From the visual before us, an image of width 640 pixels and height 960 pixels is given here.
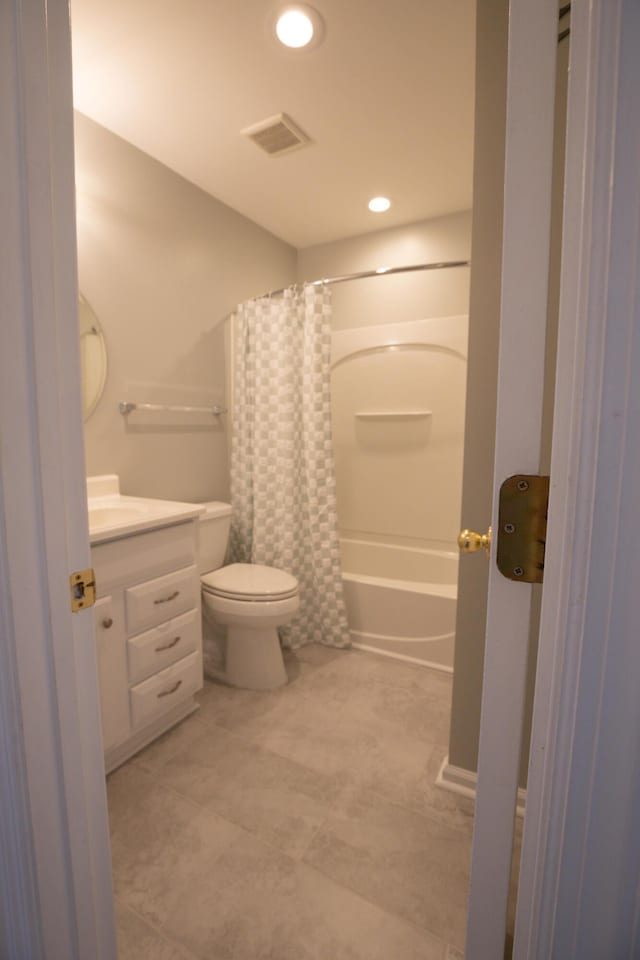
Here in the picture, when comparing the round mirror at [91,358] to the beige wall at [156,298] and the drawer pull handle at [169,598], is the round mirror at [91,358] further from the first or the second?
the drawer pull handle at [169,598]

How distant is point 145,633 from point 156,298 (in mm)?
1558

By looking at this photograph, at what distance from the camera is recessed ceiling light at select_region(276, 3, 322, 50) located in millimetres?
1303

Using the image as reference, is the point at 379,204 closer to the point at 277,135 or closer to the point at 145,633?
the point at 277,135

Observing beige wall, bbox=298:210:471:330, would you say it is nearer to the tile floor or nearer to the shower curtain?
the shower curtain

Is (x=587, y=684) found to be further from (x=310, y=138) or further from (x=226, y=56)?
(x=310, y=138)

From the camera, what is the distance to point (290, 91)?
1616mm

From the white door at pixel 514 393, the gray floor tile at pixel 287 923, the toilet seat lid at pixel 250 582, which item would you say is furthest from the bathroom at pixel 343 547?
the white door at pixel 514 393

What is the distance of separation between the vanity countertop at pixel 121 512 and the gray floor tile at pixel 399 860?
109cm

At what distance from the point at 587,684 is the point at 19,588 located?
2.06 ft

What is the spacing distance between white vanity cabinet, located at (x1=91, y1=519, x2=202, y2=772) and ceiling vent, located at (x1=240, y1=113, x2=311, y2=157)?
1652 millimetres

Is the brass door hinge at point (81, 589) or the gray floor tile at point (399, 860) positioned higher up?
the brass door hinge at point (81, 589)

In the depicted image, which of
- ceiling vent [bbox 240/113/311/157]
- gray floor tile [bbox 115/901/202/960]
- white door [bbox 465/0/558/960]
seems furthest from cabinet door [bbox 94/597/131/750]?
ceiling vent [bbox 240/113/311/157]

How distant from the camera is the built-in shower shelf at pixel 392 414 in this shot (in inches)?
112

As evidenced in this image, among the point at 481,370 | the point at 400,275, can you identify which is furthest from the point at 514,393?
the point at 400,275
